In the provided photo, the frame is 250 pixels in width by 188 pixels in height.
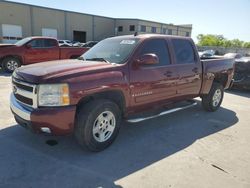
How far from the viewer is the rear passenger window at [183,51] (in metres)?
5.26

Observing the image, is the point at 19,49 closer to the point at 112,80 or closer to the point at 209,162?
the point at 112,80

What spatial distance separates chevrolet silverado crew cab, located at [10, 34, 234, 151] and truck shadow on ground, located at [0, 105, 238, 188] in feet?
1.03

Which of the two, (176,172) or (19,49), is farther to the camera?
(19,49)

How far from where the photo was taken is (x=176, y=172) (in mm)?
3432

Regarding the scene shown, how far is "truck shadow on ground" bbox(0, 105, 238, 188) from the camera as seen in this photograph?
125 inches

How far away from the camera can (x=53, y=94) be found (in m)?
3.40

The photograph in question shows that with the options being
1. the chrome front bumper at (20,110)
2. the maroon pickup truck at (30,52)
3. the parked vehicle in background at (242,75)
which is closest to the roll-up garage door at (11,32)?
the maroon pickup truck at (30,52)

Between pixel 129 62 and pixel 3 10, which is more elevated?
pixel 3 10

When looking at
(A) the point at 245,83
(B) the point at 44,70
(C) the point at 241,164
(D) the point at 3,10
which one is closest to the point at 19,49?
(B) the point at 44,70

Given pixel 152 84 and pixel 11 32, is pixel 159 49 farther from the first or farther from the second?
pixel 11 32

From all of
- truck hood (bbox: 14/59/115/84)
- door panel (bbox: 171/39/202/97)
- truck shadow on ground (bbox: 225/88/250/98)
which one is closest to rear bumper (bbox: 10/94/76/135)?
truck hood (bbox: 14/59/115/84)

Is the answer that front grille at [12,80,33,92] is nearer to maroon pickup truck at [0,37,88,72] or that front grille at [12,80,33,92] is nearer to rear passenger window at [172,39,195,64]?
rear passenger window at [172,39,195,64]

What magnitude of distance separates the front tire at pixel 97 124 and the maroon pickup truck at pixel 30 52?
951 cm

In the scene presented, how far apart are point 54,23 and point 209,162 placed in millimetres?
37979
